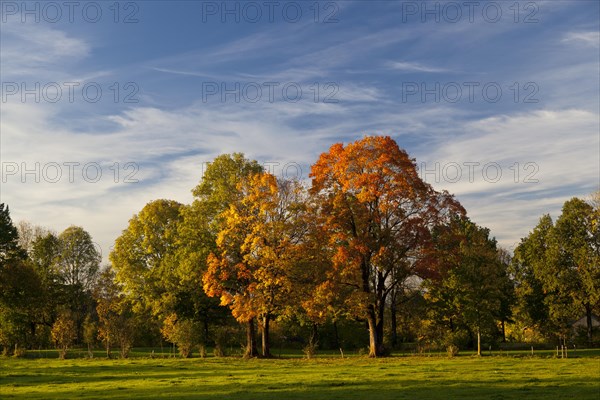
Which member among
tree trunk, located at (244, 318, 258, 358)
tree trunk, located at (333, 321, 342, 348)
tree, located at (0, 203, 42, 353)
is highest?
tree, located at (0, 203, 42, 353)

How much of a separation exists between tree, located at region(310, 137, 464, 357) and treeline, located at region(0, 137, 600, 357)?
12 cm

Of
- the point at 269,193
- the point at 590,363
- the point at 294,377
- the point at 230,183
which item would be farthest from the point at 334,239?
the point at 590,363

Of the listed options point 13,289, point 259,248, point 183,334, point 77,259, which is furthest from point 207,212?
point 77,259

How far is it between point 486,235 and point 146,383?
190 feet

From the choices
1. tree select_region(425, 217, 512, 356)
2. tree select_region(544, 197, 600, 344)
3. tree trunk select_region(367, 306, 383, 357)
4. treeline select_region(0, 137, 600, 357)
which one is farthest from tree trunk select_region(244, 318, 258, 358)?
tree select_region(544, 197, 600, 344)

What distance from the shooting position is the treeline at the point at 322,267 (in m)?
49.6

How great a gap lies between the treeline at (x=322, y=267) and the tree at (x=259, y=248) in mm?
123

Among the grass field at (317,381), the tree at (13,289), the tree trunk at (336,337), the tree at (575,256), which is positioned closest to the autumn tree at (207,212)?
the grass field at (317,381)

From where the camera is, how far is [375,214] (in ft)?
162

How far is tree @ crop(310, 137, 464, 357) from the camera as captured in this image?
49031 millimetres

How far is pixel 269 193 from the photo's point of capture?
5112cm

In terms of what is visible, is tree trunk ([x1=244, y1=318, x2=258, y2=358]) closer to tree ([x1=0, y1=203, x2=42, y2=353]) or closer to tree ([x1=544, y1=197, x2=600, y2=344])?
tree ([x1=0, y1=203, x2=42, y2=353])

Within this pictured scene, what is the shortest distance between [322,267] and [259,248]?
568cm

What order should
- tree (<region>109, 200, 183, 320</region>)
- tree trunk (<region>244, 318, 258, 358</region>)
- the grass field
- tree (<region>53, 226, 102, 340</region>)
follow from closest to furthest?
1. the grass field
2. tree trunk (<region>244, 318, 258, 358</region>)
3. tree (<region>109, 200, 183, 320</region>)
4. tree (<region>53, 226, 102, 340</region>)
